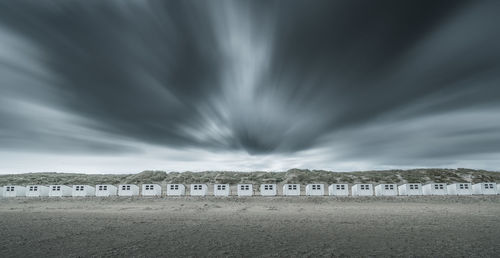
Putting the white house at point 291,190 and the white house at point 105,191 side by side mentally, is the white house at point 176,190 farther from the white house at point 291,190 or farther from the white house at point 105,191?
the white house at point 291,190

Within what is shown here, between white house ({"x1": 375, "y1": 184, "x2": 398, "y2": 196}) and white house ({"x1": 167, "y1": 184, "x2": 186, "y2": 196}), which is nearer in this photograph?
white house ({"x1": 375, "y1": 184, "x2": 398, "y2": 196})

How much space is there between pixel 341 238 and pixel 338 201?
25.3 m

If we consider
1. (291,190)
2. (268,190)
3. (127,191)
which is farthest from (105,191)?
(291,190)

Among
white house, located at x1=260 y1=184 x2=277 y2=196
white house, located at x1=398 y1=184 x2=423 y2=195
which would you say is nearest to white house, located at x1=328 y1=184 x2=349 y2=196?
white house, located at x1=260 y1=184 x2=277 y2=196

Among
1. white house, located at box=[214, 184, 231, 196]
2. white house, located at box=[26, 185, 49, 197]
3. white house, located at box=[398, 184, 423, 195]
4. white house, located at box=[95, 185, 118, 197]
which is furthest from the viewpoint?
white house, located at box=[26, 185, 49, 197]

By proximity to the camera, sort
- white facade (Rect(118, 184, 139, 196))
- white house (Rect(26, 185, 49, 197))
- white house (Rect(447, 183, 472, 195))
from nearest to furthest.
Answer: white house (Rect(447, 183, 472, 195)) → white facade (Rect(118, 184, 139, 196)) → white house (Rect(26, 185, 49, 197))

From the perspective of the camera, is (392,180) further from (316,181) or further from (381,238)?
(381,238)

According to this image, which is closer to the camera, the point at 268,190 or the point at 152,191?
the point at 268,190

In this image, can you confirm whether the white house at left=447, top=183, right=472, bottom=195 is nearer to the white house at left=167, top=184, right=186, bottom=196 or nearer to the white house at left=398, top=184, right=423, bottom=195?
the white house at left=398, top=184, right=423, bottom=195

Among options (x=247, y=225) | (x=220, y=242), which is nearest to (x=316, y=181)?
(x=247, y=225)

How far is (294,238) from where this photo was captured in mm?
14773

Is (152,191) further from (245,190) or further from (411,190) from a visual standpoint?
(411,190)

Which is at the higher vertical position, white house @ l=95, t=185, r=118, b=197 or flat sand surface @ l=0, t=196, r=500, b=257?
white house @ l=95, t=185, r=118, b=197

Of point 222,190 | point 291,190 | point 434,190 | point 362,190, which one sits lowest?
point 434,190
